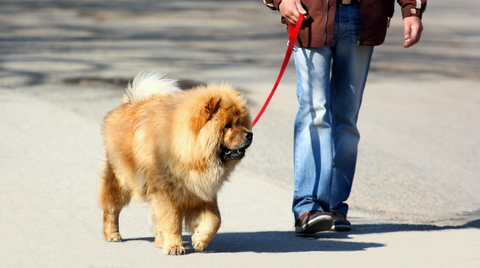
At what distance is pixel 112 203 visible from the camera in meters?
4.52

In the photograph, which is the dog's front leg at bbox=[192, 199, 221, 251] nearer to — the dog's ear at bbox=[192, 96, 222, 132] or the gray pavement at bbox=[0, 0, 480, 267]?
the gray pavement at bbox=[0, 0, 480, 267]

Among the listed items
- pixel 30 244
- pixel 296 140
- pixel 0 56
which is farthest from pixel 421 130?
pixel 0 56

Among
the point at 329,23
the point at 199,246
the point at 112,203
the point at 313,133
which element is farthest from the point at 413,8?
the point at 112,203

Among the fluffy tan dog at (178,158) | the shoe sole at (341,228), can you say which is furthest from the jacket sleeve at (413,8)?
the shoe sole at (341,228)

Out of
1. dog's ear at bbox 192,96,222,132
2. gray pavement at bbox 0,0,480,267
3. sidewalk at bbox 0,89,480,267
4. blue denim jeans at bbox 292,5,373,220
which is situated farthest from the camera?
blue denim jeans at bbox 292,5,373,220

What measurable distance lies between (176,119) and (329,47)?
4.34 ft

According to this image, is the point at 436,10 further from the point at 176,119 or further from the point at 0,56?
the point at 176,119

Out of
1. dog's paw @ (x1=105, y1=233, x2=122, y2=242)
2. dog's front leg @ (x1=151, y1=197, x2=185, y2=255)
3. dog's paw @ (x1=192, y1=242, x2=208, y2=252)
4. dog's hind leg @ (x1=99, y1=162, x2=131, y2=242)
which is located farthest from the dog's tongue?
dog's paw @ (x1=105, y1=233, x2=122, y2=242)

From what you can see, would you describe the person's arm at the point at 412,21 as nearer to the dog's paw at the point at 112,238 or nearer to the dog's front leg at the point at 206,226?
the dog's front leg at the point at 206,226

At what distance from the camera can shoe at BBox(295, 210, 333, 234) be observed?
4648mm

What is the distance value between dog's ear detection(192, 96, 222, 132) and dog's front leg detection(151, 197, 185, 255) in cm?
55

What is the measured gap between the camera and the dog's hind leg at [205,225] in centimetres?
422

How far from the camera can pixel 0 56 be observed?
11.9 metres

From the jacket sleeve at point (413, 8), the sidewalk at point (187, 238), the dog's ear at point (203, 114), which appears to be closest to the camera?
the dog's ear at point (203, 114)
